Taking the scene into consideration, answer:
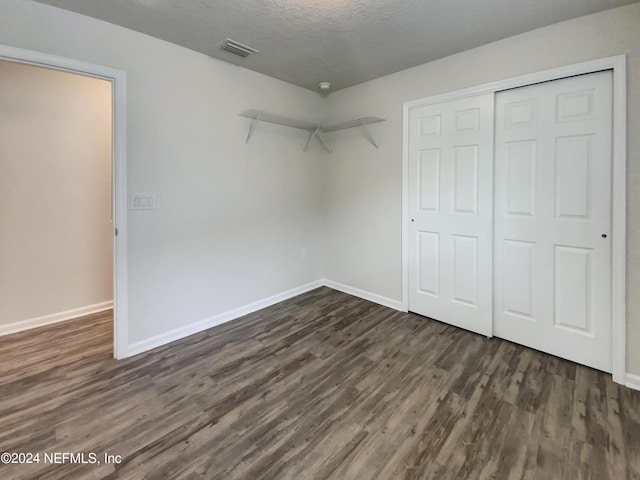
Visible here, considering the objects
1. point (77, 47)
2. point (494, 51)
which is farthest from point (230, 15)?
point (494, 51)

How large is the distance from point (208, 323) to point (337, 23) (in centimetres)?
279

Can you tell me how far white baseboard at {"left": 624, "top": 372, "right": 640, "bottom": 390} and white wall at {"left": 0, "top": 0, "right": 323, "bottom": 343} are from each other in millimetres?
3025

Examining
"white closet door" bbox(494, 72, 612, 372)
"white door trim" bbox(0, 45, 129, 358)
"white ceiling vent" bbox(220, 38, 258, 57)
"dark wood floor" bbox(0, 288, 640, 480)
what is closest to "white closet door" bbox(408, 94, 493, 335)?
"white closet door" bbox(494, 72, 612, 372)

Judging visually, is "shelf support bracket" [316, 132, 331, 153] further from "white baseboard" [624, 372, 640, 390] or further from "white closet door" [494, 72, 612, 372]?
"white baseboard" [624, 372, 640, 390]

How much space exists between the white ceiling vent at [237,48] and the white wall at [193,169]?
0.85 ft

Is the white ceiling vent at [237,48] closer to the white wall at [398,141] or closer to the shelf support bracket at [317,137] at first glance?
the shelf support bracket at [317,137]

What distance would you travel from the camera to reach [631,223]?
201cm

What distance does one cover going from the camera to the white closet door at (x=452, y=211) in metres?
2.66

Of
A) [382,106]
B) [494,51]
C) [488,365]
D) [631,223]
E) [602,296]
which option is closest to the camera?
[631,223]

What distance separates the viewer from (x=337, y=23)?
2.21 meters

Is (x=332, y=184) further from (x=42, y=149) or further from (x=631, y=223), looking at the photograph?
(x=42, y=149)

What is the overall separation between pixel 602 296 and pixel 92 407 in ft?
11.5

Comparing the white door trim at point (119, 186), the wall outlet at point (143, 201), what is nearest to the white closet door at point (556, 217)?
the wall outlet at point (143, 201)

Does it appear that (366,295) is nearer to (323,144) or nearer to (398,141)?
(398,141)
